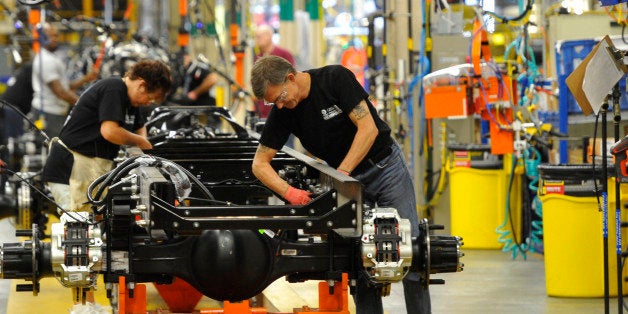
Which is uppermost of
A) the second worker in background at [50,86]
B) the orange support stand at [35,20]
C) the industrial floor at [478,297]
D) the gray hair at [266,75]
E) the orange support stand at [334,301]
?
Answer: the orange support stand at [35,20]

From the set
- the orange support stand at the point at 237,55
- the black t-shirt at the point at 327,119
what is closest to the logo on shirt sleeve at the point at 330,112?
the black t-shirt at the point at 327,119

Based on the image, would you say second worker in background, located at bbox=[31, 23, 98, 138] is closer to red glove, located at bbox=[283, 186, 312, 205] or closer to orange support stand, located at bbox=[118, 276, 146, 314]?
orange support stand, located at bbox=[118, 276, 146, 314]

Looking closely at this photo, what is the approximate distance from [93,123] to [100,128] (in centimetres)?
8

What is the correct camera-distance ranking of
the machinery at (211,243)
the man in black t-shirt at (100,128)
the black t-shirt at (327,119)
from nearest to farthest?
the machinery at (211,243), the black t-shirt at (327,119), the man in black t-shirt at (100,128)

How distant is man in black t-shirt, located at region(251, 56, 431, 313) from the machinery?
0.85 ft

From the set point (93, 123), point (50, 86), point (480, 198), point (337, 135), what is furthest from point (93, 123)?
point (50, 86)

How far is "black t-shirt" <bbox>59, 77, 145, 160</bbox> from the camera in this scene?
25.2ft

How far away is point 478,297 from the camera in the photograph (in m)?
8.34

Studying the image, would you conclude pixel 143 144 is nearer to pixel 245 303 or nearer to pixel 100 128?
pixel 100 128

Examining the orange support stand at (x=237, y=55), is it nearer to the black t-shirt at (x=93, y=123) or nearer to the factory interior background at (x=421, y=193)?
the factory interior background at (x=421, y=193)

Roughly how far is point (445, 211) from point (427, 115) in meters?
1.39

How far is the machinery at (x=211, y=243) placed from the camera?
4934mm

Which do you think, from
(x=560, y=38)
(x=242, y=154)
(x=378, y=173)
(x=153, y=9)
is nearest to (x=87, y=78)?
(x=560, y=38)

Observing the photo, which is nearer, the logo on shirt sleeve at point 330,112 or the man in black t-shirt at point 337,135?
the man in black t-shirt at point 337,135
